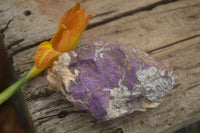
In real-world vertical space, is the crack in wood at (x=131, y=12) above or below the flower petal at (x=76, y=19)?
below

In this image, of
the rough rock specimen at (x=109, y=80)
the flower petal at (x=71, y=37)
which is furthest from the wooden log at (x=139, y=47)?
the flower petal at (x=71, y=37)

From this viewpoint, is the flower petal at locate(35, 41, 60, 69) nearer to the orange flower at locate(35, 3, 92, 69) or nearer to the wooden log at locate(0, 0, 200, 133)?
the orange flower at locate(35, 3, 92, 69)

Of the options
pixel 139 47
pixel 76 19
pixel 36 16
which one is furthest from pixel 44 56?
pixel 139 47

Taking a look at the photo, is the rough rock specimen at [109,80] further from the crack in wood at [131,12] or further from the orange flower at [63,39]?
the crack in wood at [131,12]

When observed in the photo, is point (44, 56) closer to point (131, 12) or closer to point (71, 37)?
point (71, 37)

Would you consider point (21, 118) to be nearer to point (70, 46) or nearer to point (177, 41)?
point (70, 46)

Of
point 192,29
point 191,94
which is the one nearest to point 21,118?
point 191,94
